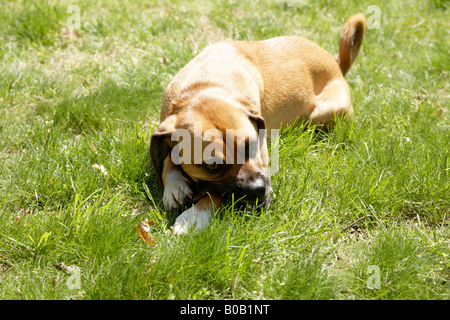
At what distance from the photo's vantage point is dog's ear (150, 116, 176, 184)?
373 cm

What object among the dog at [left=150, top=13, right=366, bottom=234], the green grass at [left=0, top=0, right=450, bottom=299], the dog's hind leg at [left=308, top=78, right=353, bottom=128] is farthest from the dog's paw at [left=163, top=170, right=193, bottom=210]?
the dog's hind leg at [left=308, top=78, right=353, bottom=128]

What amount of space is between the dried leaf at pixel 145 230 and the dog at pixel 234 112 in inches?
8.0

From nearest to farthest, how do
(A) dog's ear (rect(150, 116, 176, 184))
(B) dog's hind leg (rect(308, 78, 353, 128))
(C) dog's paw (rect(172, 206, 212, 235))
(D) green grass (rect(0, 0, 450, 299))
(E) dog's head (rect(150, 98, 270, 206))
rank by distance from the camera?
(D) green grass (rect(0, 0, 450, 299))
(E) dog's head (rect(150, 98, 270, 206))
(C) dog's paw (rect(172, 206, 212, 235))
(A) dog's ear (rect(150, 116, 176, 184))
(B) dog's hind leg (rect(308, 78, 353, 128))

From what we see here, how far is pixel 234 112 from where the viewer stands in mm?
3658

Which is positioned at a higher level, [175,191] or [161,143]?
[161,143]

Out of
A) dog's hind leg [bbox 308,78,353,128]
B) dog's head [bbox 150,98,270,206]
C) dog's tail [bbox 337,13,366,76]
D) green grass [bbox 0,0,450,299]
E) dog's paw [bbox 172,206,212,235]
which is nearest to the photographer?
green grass [bbox 0,0,450,299]

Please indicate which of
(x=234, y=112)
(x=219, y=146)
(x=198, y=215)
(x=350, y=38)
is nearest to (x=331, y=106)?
(x=350, y=38)

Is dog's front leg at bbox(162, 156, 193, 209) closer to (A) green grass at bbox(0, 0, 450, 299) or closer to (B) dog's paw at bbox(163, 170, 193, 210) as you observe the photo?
(B) dog's paw at bbox(163, 170, 193, 210)

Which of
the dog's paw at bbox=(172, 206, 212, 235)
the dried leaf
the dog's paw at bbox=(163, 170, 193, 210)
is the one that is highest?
the dog's paw at bbox=(163, 170, 193, 210)

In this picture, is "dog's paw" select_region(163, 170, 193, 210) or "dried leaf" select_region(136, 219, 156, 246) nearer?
"dried leaf" select_region(136, 219, 156, 246)

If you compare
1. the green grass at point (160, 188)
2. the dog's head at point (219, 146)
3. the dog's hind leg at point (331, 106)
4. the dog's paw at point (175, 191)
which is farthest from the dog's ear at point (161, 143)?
the dog's hind leg at point (331, 106)

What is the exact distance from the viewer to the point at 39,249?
11.4 ft

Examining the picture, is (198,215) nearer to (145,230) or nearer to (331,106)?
(145,230)

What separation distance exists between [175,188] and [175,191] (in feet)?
0.08
